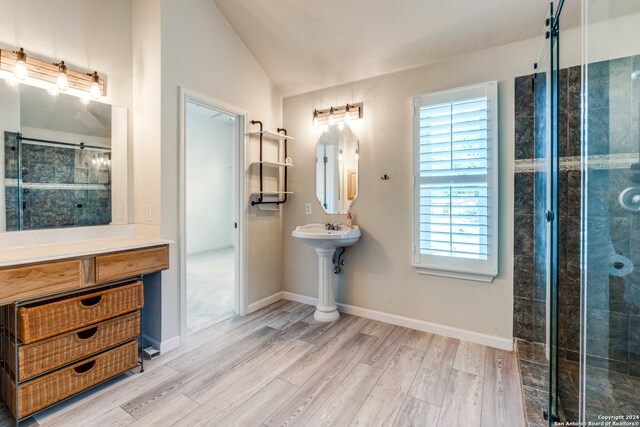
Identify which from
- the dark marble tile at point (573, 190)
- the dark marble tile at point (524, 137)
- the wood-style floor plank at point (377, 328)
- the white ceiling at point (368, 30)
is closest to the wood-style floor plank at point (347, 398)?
the wood-style floor plank at point (377, 328)

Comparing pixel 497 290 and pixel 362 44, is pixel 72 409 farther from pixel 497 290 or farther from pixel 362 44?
pixel 362 44

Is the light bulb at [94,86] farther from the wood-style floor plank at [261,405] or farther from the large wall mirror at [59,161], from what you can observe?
the wood-style floor plank at [261,405]

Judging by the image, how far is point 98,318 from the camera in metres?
1.94

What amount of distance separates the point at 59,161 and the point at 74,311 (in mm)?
1159

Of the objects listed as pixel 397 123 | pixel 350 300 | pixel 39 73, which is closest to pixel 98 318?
pixel 39 73

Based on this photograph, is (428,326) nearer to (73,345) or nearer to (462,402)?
(462,402)

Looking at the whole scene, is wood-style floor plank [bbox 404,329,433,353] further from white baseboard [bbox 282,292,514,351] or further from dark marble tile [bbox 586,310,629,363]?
dark marble tile [bbox 586,310,629,363]

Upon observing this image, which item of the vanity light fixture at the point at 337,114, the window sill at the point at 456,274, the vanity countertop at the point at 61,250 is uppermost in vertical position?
the vanity light fixture at the point at 337,114

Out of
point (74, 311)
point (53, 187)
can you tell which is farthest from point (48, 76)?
point (74, 311)

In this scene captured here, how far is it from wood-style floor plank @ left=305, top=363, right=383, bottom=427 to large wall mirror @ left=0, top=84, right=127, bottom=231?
2.19m

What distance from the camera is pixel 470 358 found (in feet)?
7.91

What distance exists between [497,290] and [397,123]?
176cm

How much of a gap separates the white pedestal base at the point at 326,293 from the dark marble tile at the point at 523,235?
64.1 inches

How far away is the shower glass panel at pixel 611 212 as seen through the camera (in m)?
1.47
